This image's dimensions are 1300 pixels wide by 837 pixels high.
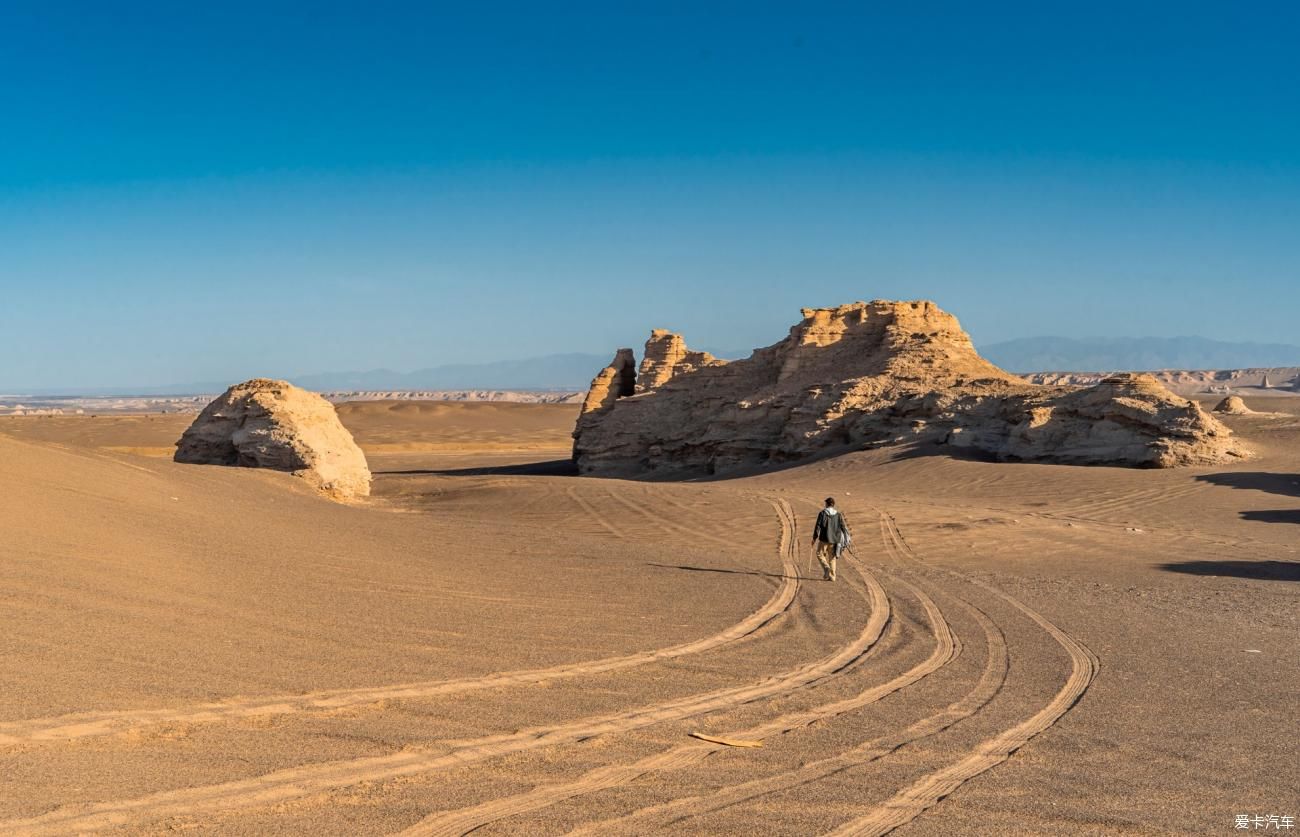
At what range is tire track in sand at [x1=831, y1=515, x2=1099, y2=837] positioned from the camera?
4574mm

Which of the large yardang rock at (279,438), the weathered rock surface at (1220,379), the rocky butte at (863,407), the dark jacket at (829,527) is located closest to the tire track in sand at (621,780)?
the dark jacket at (829,527)

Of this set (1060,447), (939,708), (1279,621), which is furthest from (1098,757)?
(1060,447)

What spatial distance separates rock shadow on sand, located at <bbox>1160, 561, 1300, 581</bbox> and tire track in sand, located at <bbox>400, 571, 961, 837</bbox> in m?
8.23

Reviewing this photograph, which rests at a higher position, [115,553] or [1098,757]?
[115,553]

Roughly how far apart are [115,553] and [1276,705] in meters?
9.52

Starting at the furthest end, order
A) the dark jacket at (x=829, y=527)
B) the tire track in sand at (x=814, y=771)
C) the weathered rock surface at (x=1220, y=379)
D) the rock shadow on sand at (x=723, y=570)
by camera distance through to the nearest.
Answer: the weathered rock surface at (x=1220, y=379) → the rock shadow on sand at (x=723, y=570) → the dark jacket at (x=829, y=527) → the tire track in sand at (x=814, y=771)

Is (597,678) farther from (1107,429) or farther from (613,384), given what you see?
(613,384)

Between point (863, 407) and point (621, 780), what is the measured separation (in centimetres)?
2577

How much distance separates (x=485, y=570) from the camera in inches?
458

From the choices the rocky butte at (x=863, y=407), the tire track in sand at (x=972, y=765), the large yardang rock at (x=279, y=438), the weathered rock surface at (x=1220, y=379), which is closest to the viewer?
the tire track in sand at (x=972, y=765)

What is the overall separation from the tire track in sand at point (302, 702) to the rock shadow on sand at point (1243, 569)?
7983 mm

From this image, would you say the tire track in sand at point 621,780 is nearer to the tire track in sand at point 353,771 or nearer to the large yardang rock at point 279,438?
the tire track in sand at point 353,771

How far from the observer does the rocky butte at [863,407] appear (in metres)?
25.2

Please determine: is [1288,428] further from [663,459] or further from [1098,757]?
[1098,757]
